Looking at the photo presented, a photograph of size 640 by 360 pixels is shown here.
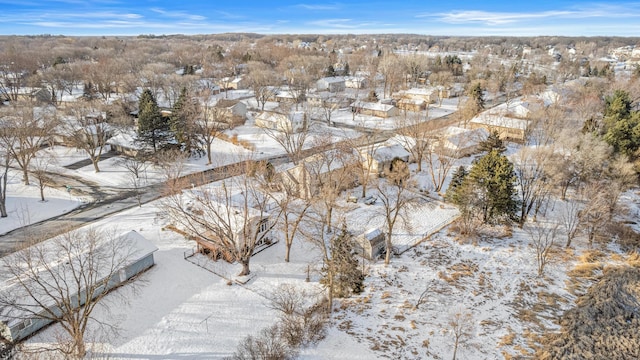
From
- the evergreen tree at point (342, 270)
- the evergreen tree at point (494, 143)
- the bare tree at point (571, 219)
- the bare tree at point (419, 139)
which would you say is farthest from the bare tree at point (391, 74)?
the evergreen tree at point (342, 270)

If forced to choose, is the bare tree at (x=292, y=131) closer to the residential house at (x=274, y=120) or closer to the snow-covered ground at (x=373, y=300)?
the residential house at (x=274, y=120)

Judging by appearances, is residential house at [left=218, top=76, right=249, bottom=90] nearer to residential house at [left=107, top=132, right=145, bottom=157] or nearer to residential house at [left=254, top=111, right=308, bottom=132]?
residential house at [left=254, top=111, right=308, bottom=132]

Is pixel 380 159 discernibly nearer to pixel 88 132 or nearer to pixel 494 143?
pixel 494 143

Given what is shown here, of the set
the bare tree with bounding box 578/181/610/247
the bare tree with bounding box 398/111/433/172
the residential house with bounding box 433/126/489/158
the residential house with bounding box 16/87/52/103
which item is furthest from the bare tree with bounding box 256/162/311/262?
the residential house with bounding box 16/87/52/103

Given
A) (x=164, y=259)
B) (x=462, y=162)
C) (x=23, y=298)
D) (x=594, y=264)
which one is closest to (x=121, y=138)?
(x=164, y=259)

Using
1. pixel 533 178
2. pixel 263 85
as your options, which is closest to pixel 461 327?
pixel 533 178
